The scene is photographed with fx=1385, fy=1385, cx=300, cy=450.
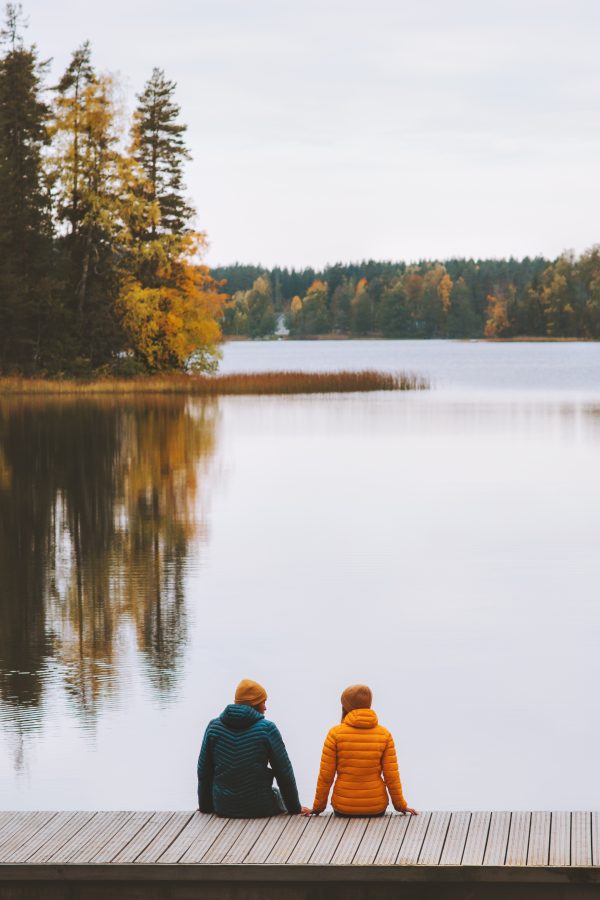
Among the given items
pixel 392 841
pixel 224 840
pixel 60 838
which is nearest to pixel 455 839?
pixel 392 841

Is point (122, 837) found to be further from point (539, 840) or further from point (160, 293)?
point (160, 293)

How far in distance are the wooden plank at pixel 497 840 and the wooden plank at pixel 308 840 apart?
0.83 m

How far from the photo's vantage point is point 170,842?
6.73 m

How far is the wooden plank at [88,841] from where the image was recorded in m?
6.52

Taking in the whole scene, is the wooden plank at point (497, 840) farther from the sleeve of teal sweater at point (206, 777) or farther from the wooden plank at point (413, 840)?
the sleeve of teal sweater at point (206, 777)

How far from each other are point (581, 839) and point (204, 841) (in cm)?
183

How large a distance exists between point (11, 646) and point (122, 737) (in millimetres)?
3257

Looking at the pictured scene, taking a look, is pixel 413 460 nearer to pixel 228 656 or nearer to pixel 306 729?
pixel 228 656

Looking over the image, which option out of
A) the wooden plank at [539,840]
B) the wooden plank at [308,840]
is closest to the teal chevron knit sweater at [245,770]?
the wooden plank at [308,840]

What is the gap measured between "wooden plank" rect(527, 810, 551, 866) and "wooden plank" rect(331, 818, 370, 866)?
2.70ft

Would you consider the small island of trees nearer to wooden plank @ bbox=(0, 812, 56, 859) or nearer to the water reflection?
the water reflection

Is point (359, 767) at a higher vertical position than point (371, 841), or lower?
higher

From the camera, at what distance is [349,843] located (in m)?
6.68

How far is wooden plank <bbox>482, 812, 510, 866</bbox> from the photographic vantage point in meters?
6.38
